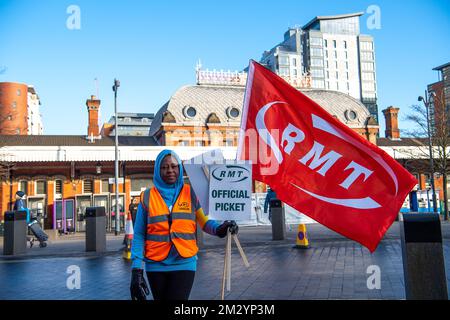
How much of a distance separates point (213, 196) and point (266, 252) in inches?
319

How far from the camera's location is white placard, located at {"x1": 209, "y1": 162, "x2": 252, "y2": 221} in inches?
178

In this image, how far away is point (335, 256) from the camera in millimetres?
10945

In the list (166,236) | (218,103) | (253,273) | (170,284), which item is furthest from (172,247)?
(218,103)

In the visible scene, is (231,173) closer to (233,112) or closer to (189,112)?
(189,112)

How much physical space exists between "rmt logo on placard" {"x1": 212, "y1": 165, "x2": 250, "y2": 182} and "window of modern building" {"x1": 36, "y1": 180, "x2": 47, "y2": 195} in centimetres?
3004

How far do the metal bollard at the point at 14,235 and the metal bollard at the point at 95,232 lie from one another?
6.73ft

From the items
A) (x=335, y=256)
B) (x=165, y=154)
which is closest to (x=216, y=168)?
(x=165, y=154)

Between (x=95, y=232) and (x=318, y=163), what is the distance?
10339 mm

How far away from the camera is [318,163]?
505cm

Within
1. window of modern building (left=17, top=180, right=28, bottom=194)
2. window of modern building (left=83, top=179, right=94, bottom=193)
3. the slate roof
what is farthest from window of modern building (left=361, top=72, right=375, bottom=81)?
window of modern building (left=17, top=180, right=28, bottom=194)

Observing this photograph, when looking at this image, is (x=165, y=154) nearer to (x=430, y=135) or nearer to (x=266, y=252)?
(x=266, y=252)

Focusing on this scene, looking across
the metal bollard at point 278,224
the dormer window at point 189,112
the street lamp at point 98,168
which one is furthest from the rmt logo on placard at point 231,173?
the dormer window at point 189,112

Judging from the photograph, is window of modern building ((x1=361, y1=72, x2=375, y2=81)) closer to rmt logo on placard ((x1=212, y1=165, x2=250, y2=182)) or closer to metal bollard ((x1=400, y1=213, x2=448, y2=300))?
metal bollard ((x1=400, y1=213, x2=448, y2=300))

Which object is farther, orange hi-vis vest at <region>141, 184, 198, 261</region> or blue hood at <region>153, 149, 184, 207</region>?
blue hood at <region>153, 149, 184, 207</region>
